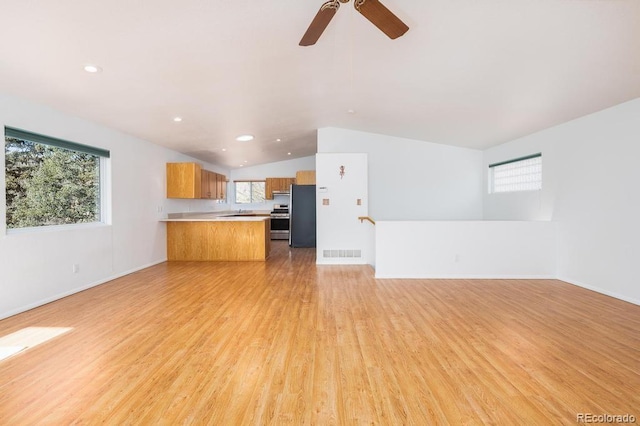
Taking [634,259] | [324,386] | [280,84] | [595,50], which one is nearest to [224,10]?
[280,84]

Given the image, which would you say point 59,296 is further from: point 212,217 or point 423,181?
point 423,181

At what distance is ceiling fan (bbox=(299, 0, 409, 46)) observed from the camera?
1.98m

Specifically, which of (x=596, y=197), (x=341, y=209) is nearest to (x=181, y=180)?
(x=341, y=209)

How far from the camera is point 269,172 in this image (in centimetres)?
1036

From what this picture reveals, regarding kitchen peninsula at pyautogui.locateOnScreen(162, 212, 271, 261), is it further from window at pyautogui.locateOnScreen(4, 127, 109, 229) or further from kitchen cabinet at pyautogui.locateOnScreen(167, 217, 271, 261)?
window at pyautogui.locateOnScreen(4, 127, 109, 229)

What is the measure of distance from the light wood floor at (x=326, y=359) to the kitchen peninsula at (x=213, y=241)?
248cm

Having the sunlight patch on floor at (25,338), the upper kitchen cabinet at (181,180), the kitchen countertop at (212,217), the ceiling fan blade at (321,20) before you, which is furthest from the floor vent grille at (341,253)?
the ceiling fan blade at (321,20)

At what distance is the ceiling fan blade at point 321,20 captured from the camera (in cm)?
199

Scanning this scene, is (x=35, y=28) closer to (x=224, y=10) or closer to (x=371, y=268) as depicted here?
(x=224, y=10)

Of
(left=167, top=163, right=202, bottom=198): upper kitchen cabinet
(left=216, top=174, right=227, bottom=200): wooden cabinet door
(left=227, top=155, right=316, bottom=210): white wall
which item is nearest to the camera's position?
(left=167, top=163, right=202, bottom=198): upper kitchen cabinet

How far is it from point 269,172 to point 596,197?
8.38 meters

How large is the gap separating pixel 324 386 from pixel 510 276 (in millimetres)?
4210

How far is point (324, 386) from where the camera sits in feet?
6.55

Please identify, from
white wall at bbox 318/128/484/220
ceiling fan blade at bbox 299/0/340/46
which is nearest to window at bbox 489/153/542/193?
white wall at bbox 318/128/484/220
